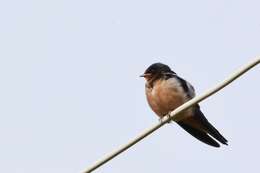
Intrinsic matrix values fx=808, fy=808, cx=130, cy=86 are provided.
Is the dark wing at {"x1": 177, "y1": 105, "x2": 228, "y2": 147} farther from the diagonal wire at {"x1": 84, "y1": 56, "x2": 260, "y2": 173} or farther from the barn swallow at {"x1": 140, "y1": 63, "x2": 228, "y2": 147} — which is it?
the diagonal wire at {"x1": 84, "y1": 56, "x2": 260, "y2": 173}

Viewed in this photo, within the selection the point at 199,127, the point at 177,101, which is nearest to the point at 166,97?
the point at 177,101

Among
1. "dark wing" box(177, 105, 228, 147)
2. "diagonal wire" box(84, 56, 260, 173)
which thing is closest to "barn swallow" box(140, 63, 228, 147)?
"dark wing" box(177, 105, 228, 147)

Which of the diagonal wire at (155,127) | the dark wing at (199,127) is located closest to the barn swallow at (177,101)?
the dark wing at (199,127)

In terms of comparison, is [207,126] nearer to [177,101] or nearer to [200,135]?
[200,135]

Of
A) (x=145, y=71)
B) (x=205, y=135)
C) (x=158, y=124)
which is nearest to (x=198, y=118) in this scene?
(x=205, y=135)

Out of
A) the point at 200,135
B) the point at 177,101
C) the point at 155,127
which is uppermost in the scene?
the point at 177,101

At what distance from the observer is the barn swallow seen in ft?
24.7

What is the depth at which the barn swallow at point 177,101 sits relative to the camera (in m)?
7.54

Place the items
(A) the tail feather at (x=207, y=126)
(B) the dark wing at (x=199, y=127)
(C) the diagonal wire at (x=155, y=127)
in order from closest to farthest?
(C) the diagonal wire at (x=155, y=127) → (A) the tail feather at (x=207, y=126) → (B) the dark wing at (x=199, y=127)

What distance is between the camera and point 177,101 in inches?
298

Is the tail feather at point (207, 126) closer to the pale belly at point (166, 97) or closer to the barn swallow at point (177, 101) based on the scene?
the barn swallow at point (177, 101)

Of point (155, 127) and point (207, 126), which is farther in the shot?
point (207, 126)

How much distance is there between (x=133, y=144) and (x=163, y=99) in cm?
292

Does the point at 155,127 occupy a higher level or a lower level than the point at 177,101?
lower
